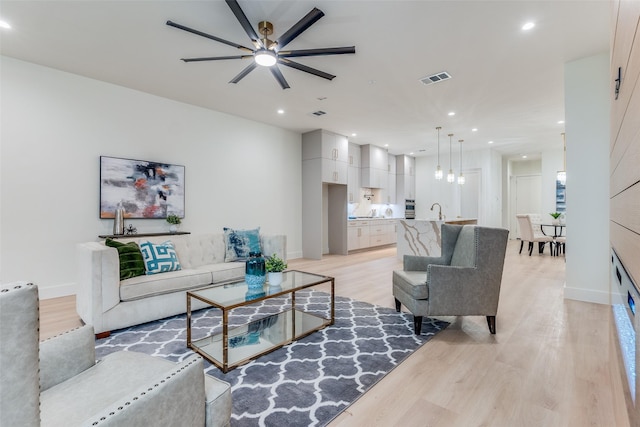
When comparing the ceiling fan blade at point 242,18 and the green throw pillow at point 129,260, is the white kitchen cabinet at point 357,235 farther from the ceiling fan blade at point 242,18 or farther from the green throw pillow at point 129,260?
the ceiling fan blade at point 242,18

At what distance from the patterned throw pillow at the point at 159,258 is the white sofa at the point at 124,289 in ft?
0.28

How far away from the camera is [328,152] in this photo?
6.90 m

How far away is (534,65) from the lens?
371 cm

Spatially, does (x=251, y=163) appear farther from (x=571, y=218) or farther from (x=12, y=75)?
(x=571, y=218)

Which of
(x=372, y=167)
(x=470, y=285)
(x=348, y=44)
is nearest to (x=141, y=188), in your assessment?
(x=348, y=44)

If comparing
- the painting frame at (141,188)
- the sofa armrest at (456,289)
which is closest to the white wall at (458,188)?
the sofa armrest at (456,289)

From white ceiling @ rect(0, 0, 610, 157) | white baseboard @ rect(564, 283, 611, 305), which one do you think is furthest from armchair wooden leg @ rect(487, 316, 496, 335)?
white ceiling @ rect(0, 0, 610, 157)

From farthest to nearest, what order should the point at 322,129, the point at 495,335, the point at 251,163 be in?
the point at 322,129 → the point at 251,163 → the point at 495,335

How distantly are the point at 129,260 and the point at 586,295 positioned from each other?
17.2ft

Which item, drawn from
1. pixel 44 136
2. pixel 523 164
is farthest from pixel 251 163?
pixel 523 164

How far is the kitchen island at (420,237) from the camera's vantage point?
19.8ft

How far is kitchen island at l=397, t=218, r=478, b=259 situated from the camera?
6.04 meters

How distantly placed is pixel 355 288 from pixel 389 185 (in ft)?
18.3

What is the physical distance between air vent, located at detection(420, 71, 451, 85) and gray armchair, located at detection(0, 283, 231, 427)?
4260mm
